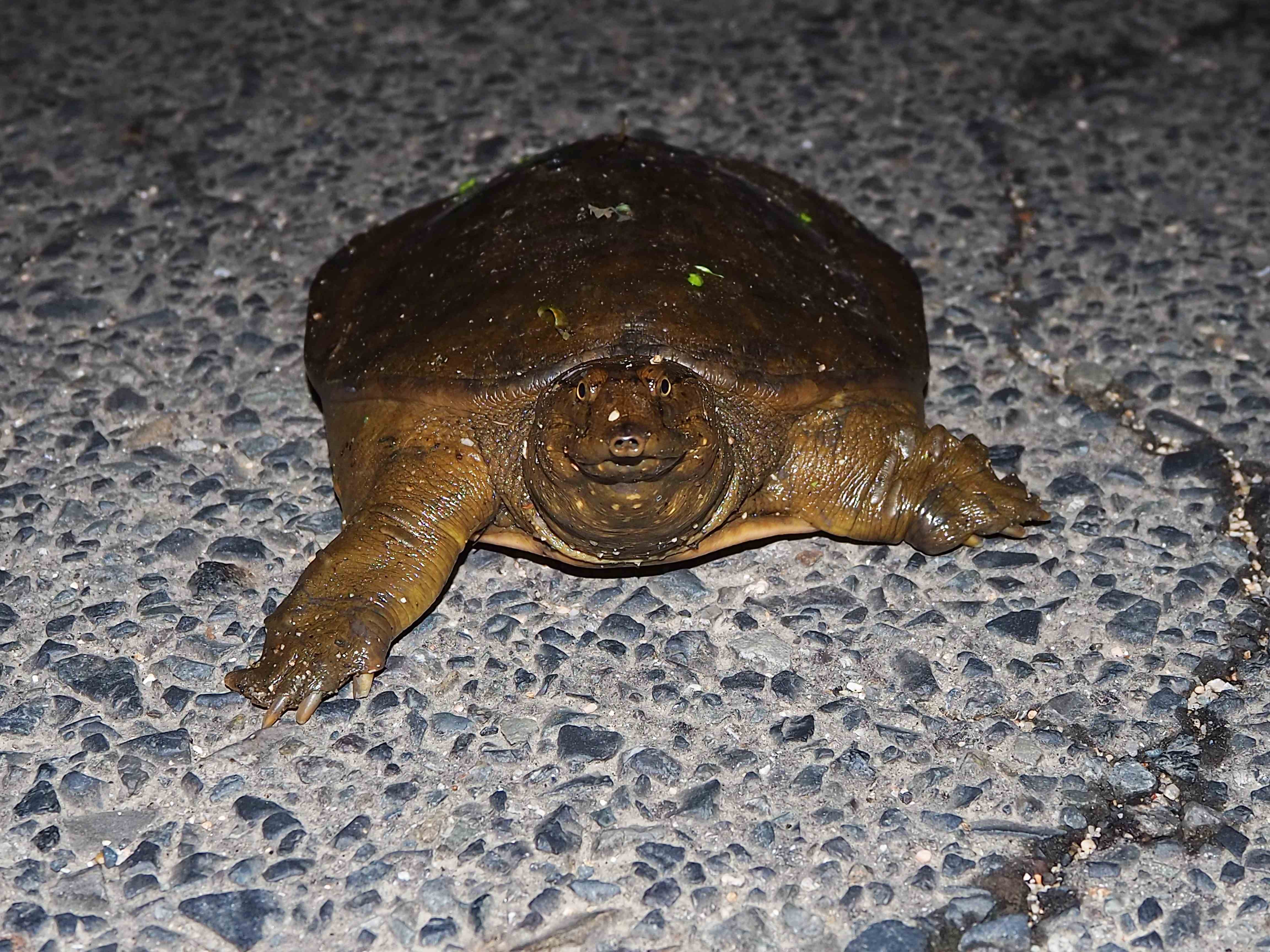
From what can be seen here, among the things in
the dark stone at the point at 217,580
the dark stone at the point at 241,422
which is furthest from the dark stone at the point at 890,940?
the dark stone at the point at 241,422

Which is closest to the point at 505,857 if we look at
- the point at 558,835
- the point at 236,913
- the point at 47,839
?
the point at 558,835

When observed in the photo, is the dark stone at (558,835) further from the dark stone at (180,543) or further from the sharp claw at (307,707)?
the dark stone at (180,543)

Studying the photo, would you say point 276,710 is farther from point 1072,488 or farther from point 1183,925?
point 1072,488

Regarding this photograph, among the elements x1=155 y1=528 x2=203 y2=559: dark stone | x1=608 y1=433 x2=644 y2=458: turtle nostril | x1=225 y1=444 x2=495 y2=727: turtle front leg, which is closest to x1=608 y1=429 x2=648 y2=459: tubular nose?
x1=608 y1=433 x2=644 y2=458: turtle nostril

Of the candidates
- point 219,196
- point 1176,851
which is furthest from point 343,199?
point 1176,851

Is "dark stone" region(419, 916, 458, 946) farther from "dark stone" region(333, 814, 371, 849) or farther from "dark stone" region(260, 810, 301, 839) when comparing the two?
"dark stone" region(260, 810, 301, 839)

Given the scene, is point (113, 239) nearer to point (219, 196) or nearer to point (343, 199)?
point (219, 196)
